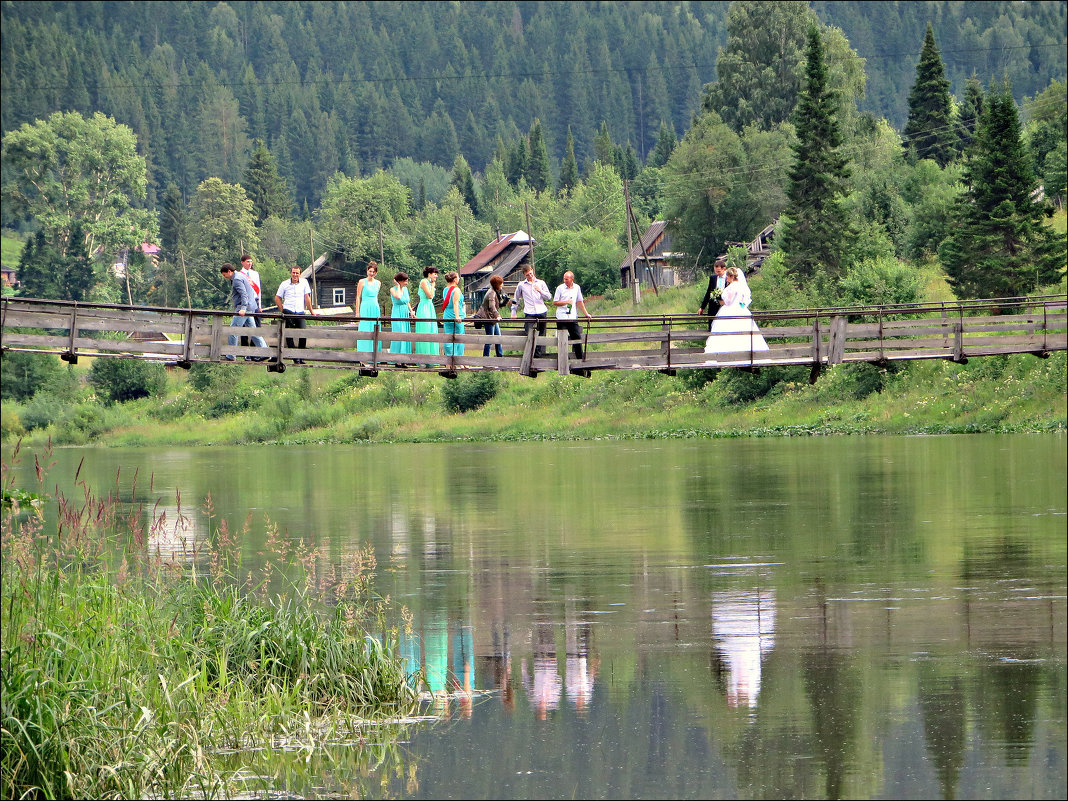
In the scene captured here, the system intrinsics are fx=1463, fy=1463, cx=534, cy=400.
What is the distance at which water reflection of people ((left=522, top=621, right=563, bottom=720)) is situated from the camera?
13.7 m

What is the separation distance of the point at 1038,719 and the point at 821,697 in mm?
1941

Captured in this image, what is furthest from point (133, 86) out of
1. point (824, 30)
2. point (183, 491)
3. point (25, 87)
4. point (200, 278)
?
point (183, 491)

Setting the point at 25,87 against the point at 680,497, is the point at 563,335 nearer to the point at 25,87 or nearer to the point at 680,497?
the point at 680,497

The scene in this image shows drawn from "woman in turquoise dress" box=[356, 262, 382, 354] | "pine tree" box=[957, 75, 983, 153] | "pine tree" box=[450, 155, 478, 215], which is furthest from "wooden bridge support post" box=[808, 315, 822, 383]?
"pine tree" box=[450, 155, 478, 215]

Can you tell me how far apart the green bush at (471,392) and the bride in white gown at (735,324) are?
3554 cm

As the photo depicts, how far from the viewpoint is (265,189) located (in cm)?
12131

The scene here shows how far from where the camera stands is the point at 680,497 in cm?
3228

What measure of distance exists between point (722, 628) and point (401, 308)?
7.37 metres

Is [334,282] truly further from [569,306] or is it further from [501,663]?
[501,663]

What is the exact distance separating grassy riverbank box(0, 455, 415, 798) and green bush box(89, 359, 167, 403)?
5708 centimetres

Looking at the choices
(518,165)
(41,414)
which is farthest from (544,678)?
(518,165)

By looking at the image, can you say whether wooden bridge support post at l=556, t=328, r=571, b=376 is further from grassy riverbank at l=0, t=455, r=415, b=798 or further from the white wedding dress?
grassy riverbank at l=0, t=455, r=415, b=798

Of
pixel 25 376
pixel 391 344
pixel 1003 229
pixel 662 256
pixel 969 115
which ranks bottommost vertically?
pixel 391 344

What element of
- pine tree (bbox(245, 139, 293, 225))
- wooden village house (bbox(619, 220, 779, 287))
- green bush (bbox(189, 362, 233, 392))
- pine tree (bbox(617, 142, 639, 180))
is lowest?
green bush (bbox(189, 362, 233, 392))
